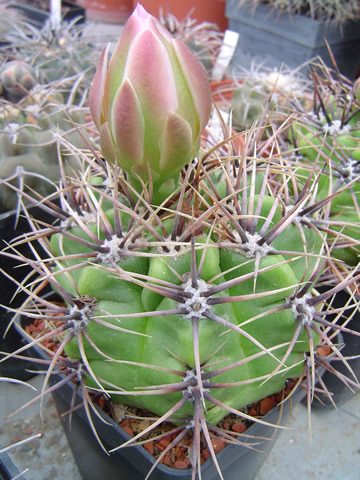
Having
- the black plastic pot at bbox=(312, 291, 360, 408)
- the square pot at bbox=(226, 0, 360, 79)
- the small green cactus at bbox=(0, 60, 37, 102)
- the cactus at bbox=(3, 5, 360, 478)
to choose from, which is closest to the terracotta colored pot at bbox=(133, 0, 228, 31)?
the square pot at bbox=(226, 0, 360, 79)

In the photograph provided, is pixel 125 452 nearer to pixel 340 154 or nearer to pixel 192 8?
pixel 340 154

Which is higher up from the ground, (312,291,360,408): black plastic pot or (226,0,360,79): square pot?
(226,0,360,79): square pot

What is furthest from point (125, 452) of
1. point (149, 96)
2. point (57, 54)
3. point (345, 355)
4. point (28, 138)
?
point (57, 54)

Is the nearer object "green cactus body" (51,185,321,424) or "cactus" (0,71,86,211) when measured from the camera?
"green cactus body" (51,185,321,424)

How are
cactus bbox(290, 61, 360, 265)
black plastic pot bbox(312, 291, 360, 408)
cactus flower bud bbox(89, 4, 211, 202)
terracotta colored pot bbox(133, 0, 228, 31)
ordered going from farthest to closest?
terracotta colored pot bbox(133, 0, 228, 31) < black plastic pot bbox(312, 291, 360, 408) < cactus bbox(290, 61, 360, 265) < cactus flower bud bbox(89, 4, 211, 202)

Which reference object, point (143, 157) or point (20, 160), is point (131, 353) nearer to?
point (143, 157)

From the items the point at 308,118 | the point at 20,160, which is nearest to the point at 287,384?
the point at 308,118

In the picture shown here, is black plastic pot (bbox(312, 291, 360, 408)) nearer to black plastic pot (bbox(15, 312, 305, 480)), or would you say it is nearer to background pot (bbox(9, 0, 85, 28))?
black plastic pot (bbox(15, 312, 305, 480))

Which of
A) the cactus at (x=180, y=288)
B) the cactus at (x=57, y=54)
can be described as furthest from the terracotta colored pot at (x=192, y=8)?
the cactus at (x=180, y=288)
